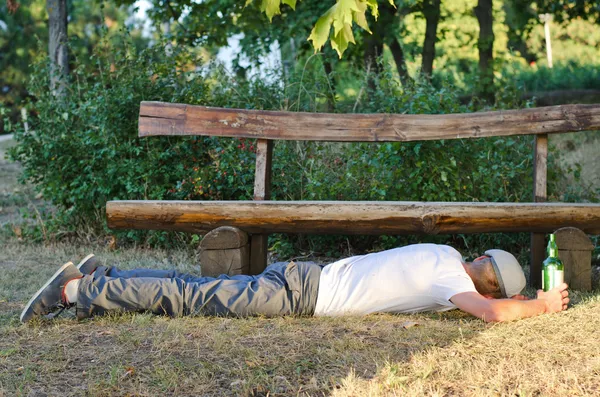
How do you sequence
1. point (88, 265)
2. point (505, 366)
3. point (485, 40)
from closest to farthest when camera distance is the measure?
point (505, 366) < point (88, 265) < point (485, 40)

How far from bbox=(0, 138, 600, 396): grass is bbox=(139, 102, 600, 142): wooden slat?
1495 millimetres

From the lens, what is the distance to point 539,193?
5.16 metres

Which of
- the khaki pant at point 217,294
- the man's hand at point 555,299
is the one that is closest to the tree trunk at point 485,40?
the man's hand at point 555,299

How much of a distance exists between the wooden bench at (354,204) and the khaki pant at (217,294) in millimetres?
754

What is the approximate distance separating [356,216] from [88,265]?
165 centimetres

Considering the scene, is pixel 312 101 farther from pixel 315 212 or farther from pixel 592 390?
pixel 592 390

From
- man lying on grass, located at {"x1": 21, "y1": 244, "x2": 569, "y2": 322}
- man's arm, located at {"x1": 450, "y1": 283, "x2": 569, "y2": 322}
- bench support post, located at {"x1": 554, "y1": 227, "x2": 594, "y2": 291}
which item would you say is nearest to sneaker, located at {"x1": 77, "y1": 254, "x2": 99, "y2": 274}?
man lying on grass, located at {"x1": 21, "y1": 244, "x2": 569, "y2": 322}

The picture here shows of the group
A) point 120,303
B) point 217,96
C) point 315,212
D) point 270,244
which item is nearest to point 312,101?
point 217,96

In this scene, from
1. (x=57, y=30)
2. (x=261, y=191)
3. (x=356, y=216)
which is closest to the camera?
(x=356, y=216)

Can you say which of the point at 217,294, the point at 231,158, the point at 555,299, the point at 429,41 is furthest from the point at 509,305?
the point at 429,41

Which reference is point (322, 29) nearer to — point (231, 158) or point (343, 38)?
point (343, 38)

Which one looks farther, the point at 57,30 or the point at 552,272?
the point at 57,30

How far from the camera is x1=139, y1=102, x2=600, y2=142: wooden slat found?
17.2ft

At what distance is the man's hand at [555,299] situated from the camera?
13.0 feet
